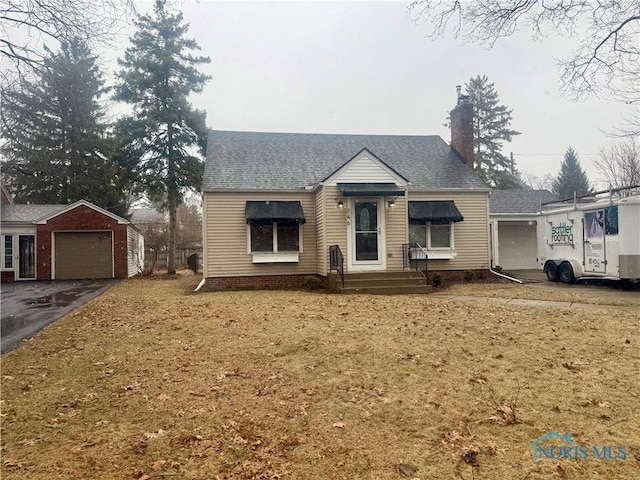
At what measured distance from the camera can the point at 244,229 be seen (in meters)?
14.0

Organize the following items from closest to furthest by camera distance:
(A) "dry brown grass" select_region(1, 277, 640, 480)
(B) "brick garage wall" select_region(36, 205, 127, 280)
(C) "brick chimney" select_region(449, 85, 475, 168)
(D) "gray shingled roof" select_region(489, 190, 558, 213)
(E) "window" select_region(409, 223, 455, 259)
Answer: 1. (A) "dry brown grass" select_region(1, 277, 640, 480)
2. (E) "window" select_region(409, 223, 455, 259)
3. (C) "brick chimney" select_region(449, 85, 475, 168)
4. (B) "brick garage wall" select_region(36, 205, 127, 280)
5. (D) "gray shingled roof" select_region(489, 190, 558, 213)

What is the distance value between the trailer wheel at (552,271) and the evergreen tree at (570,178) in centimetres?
2677

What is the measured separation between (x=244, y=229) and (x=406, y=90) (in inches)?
383

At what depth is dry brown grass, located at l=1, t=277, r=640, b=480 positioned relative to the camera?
286 centimetres

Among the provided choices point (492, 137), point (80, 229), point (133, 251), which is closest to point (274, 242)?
point (80, 229)

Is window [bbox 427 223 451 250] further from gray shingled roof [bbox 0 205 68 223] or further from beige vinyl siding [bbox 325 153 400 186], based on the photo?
gray shingled roof [bbox 0 205 68 223]

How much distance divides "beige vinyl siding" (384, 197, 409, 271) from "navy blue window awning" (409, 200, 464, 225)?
0.72 metres

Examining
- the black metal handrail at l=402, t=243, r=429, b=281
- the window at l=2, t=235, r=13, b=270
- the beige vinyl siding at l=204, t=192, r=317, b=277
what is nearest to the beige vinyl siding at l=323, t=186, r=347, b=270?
the beige vinyl siding at l=204, t=192, r=317, b=277

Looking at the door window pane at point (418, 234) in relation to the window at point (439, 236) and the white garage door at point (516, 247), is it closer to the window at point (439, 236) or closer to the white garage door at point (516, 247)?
the window at point (439, 236)

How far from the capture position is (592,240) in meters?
12.6

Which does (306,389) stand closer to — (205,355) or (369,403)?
(369,403)

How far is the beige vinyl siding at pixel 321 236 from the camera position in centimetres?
1320

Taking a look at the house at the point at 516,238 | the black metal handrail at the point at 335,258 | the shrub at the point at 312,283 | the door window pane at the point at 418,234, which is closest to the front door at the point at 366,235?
the black metal handrail at the point at 335,258

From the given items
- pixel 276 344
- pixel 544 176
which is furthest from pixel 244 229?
pixel 544 176
